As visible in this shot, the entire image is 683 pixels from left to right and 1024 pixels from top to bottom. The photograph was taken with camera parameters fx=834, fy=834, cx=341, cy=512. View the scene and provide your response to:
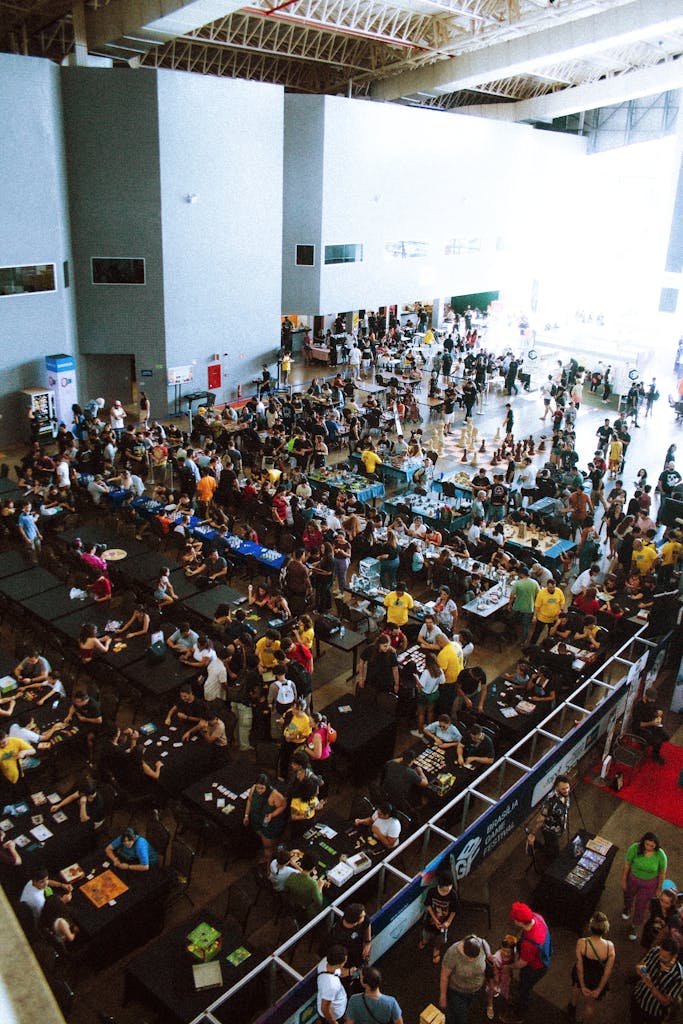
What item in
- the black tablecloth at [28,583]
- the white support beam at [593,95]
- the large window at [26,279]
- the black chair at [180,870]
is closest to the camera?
the black chair at [180,870]

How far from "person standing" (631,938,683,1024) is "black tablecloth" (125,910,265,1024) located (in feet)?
9.99

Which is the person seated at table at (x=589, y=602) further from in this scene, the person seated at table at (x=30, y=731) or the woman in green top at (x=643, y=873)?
the person seated at table at (x=30, y=731)

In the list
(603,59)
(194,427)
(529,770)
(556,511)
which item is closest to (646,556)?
(556,511)

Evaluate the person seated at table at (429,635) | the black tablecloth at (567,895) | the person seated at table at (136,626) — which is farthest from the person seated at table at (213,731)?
the black tablecloth at (567,895)

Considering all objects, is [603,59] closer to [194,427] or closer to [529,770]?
[194,427]

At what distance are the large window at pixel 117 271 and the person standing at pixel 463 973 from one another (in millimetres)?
19906

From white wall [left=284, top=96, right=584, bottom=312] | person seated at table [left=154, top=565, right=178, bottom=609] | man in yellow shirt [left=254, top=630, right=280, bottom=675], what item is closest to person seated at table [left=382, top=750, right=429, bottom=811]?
man in yellow shirt [left=254, top=630, right=280, bottom=675]

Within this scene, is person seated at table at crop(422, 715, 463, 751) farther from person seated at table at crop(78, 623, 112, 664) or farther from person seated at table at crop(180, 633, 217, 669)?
person seated at table at crop(78, 623, 112, 664)

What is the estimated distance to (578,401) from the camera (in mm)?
26125

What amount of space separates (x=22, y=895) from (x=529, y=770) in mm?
4839

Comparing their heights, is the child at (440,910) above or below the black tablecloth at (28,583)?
below

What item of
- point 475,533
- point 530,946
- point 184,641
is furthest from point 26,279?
point 530,946

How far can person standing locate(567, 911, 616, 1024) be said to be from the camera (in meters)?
6.52

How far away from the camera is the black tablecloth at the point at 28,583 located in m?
11.8
